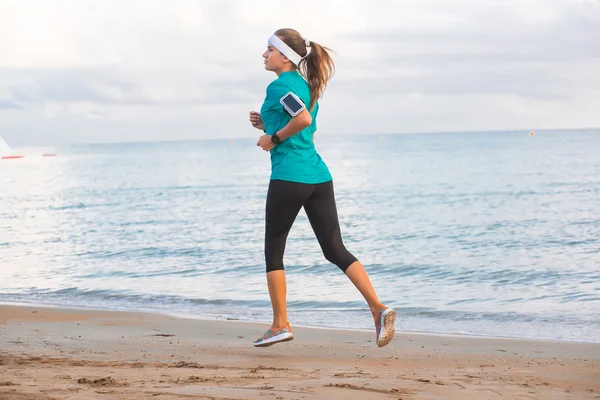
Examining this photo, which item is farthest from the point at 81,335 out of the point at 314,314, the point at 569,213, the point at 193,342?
the point at 569,213

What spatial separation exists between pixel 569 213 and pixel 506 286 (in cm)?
1274

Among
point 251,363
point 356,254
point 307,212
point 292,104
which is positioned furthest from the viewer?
point 356,254

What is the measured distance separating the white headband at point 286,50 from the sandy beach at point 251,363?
1.95 meters

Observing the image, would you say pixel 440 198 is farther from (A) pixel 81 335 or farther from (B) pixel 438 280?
(A) pixel 81 335

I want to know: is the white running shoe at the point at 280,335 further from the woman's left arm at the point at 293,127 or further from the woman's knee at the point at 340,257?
the woman's left arm at the point at 293,127

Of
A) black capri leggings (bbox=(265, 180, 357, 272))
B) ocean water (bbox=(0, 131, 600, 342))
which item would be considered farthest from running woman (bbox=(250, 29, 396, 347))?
ocean water (bbox=(0, 131, 600, 342))

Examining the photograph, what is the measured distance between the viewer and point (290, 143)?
15.8 ft

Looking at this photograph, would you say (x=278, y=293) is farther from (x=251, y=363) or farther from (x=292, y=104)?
(x=292, y=104)

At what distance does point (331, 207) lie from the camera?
4.98m

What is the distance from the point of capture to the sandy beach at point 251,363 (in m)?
4.07

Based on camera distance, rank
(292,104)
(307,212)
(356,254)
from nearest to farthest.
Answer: (292,104)
(307,212)
(356,254)

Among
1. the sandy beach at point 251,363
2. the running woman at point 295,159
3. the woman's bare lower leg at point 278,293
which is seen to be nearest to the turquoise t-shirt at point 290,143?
the running woman at point 295,159

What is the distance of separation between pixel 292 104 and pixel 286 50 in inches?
16.4

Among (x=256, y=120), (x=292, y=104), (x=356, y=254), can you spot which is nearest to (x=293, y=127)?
(x=292, y=104)
